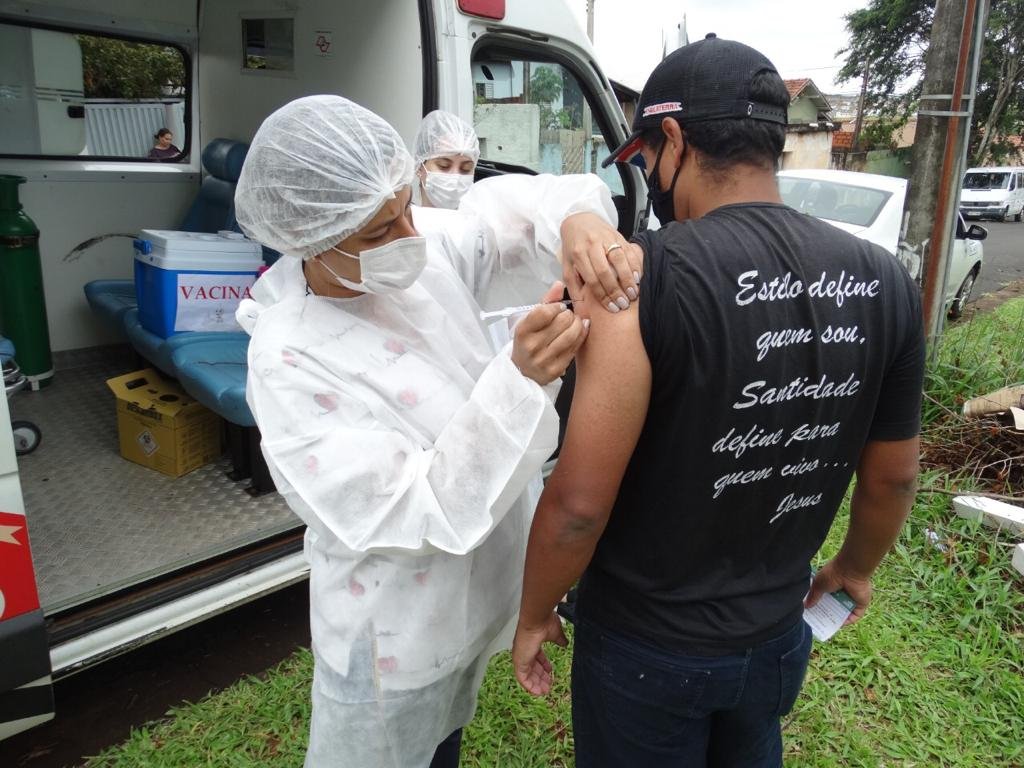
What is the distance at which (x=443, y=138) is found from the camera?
318 cm

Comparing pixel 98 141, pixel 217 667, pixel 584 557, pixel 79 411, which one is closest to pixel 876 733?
pixel 584 557

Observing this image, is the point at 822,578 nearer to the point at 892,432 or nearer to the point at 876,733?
the point at 892,432

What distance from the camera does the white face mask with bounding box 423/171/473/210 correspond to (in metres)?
3.46

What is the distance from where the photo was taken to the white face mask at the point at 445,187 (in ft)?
11.3

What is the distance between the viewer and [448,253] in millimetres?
1704

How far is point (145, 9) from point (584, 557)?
4.63 meters

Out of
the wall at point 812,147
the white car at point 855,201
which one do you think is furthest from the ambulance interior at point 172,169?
the wall at point 812,147

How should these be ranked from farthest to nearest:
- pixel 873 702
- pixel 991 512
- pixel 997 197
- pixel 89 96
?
pixel 997 197, pixel 89 96, pixel 991 512, pixel 873 702

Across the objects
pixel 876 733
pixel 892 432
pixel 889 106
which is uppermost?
pixel 889 106

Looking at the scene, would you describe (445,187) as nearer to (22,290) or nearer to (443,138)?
(443,138)

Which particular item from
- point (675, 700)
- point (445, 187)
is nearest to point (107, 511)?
point (445, 187)

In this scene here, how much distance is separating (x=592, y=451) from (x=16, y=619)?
1.54 metres

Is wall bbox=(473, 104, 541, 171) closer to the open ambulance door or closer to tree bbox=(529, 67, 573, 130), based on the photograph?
tree bbox=(529, 67, 573, 130)

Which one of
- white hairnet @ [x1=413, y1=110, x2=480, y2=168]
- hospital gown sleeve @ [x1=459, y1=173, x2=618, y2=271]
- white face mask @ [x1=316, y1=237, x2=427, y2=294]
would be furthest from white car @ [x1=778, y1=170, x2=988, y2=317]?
white face mask @ [x1=316, y1=237, x2=427, y2=294]
